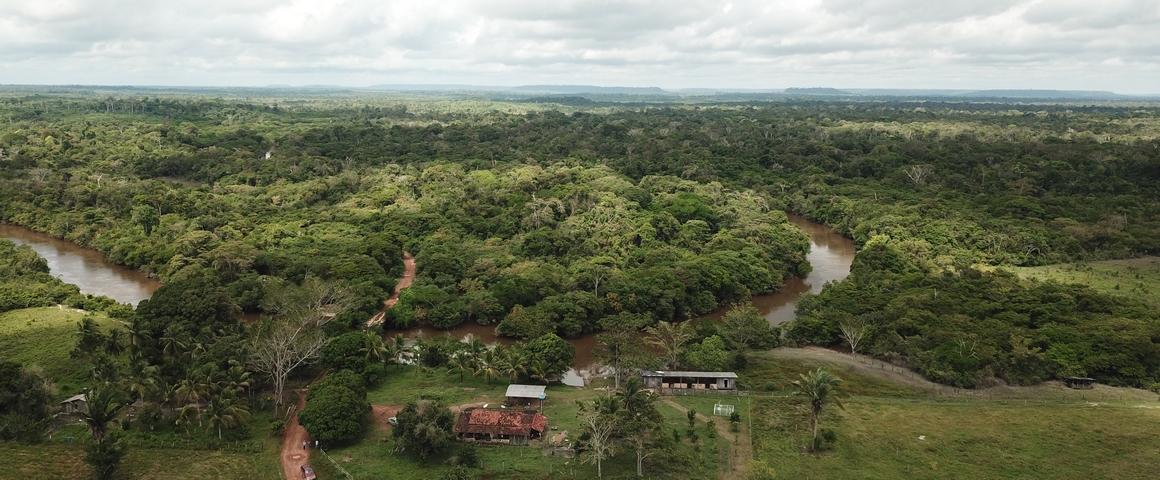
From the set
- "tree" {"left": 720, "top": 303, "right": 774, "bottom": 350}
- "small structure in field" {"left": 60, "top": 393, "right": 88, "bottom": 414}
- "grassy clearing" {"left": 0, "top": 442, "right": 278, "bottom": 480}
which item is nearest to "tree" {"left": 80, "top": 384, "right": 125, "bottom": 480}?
"grassy clearing" {"left": 0, "top": 442, "right": 278, "bottom": 480}

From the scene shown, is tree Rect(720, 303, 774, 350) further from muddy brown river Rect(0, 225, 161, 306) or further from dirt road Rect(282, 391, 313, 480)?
muddy brown river Rect(0, 225, 161, 306)

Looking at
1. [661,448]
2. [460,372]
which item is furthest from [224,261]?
[661,448]

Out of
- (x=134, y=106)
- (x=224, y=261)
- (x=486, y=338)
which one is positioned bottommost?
(x=486, y=338)

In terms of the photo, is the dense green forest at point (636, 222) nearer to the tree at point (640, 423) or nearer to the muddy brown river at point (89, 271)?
the muddy brown river at point (89, 271)

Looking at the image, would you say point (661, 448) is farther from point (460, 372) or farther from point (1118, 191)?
point (1118, 191)

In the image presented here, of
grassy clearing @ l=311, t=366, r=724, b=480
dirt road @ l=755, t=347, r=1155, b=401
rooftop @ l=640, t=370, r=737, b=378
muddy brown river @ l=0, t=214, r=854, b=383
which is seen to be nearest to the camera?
grassy clearing @ l=311, t=366, r=724, b=480

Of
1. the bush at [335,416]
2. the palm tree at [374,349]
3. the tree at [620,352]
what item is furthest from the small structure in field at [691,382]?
the palm tree at [374,349]
